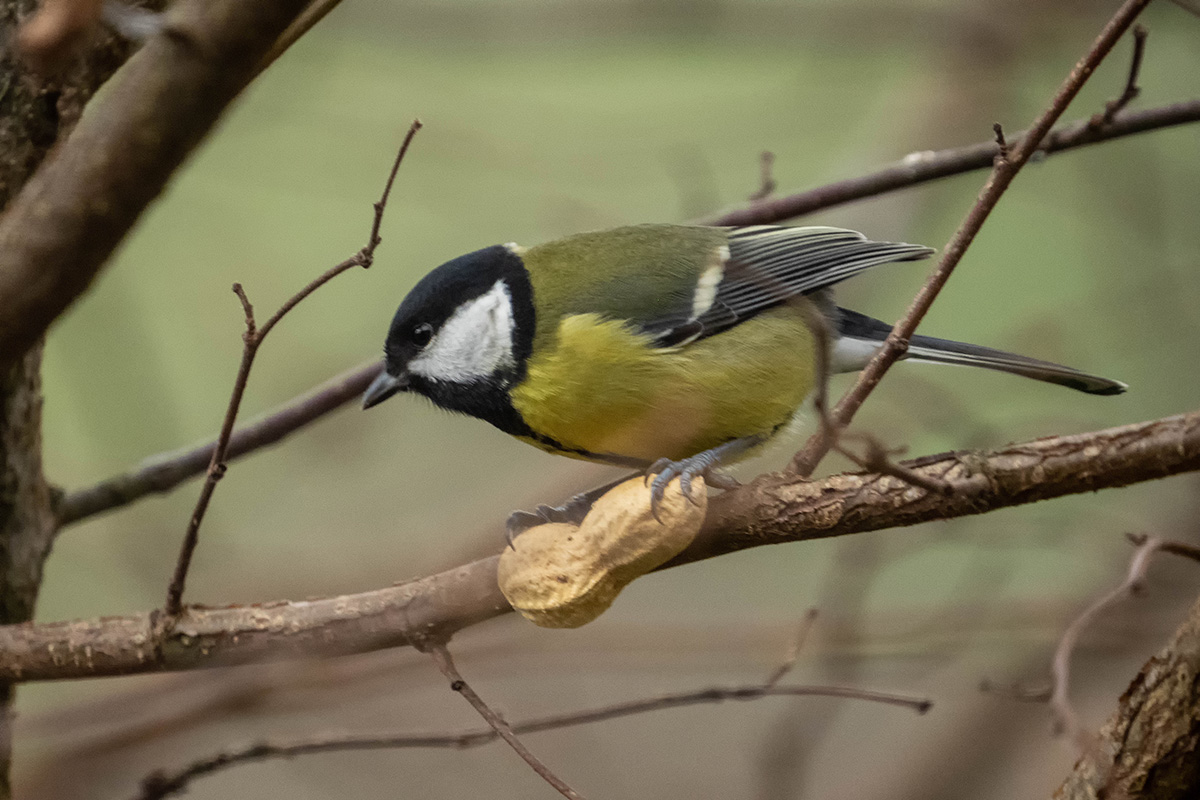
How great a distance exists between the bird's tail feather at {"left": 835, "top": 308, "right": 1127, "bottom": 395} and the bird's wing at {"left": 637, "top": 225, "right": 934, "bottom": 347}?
0.11 meters

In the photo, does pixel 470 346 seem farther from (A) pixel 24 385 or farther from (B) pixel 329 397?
(A) pixel 24 385

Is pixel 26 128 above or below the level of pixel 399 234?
above

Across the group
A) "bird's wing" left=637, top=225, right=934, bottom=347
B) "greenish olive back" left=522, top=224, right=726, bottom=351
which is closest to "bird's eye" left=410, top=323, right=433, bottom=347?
"greenish olive back" left=522, top=224, right=726, bottom=351

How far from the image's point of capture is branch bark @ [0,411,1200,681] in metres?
0.79

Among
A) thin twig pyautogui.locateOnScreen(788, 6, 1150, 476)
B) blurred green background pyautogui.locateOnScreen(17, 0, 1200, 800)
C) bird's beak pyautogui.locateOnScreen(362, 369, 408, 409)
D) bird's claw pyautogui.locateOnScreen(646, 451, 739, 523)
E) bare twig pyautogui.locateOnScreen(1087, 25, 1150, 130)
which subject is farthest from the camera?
blurred green background pyautogui.locateOnScreen(17, 0, 1200, 800)

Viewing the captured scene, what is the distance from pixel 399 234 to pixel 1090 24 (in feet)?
6.28

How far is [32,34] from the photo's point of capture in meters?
0.51

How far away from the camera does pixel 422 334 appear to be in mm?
1399

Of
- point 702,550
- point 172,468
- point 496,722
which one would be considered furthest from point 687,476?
point 172,468

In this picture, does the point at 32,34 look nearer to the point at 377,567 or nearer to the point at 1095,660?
the point at 377,567

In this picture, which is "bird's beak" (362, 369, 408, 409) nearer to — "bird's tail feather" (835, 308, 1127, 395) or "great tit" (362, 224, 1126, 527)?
"great tit" (362, 224, 1126, 527)

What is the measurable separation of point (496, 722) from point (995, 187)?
22.9 inches

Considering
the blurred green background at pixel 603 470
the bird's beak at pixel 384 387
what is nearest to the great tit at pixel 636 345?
the bird's beak at pixel 384 387

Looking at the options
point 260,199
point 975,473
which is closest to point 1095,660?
point 975,473
